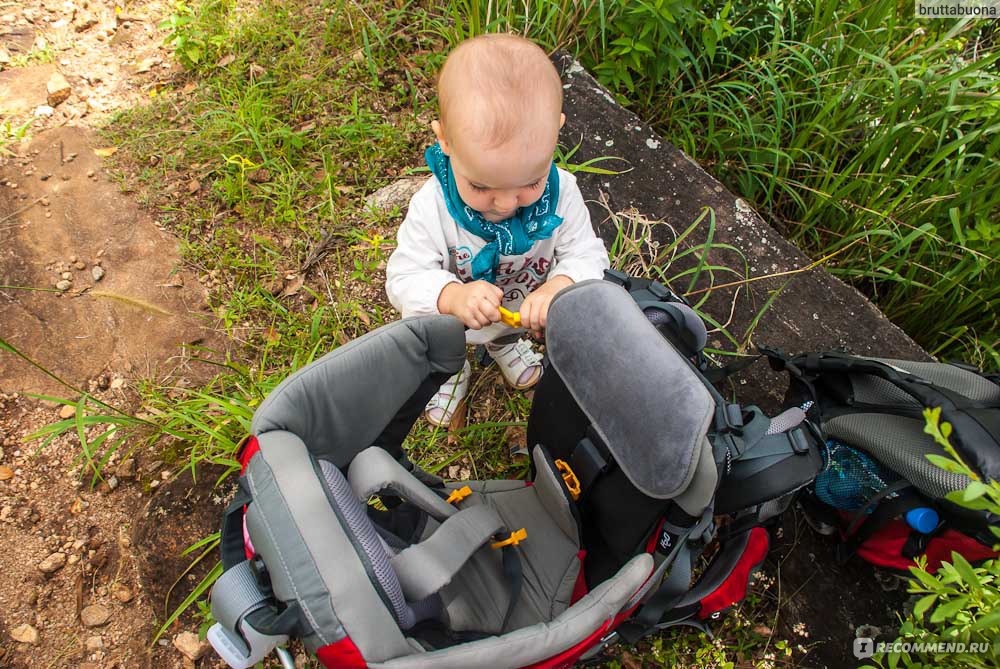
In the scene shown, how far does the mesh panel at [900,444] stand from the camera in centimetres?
146

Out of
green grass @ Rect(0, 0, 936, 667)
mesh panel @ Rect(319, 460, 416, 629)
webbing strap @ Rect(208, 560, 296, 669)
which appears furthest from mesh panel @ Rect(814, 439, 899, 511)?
webbing strap @ Rect(208, 560, 296, 669)

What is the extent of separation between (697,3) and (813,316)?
128cm

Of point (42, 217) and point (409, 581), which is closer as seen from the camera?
point (409, 581)

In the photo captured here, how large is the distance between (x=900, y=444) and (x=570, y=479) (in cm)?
89

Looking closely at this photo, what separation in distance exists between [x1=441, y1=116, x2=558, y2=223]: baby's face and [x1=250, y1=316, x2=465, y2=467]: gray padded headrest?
0.34m

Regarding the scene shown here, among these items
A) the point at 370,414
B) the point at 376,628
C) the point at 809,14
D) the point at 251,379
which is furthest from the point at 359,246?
the point at 809,14

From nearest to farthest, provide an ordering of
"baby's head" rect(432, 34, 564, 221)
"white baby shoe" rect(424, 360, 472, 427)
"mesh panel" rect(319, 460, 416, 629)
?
"mesh panel" rect(319, 460, 416, 629)
"baby's head" rect(432, 34, 564, 221)
"white baby shoe" rect(424, 360, 472, 427)

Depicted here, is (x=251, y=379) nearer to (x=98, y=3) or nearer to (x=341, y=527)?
(x=341, y=527)

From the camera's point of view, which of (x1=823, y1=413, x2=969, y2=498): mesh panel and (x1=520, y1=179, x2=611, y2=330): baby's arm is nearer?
(x1=823, y1=413, x2=969, y2=498): mesh panel

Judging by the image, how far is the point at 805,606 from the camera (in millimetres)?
1823

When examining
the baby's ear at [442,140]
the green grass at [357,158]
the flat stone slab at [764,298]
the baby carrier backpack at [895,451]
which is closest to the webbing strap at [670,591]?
the baby carrier backpack at [895,451]

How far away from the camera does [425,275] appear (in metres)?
1.65

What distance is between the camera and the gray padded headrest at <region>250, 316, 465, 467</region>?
1176 millimetres

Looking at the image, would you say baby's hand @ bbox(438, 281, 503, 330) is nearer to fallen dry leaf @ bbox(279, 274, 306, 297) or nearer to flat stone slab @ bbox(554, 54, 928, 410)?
flat stone slab @ bbox(554, 54, 928, 410)
